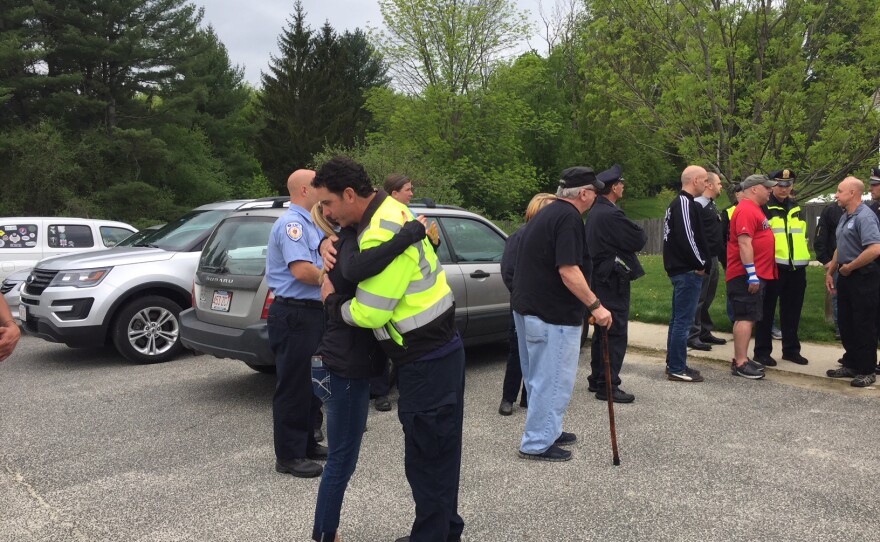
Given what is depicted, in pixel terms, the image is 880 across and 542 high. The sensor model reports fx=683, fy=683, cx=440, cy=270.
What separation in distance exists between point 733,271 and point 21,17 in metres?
28.2

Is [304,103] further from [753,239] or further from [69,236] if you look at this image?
[753,239]

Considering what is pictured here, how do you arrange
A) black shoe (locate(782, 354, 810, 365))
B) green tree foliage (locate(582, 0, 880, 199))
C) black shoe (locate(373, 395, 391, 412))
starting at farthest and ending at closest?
green tree foliage (locate(582, 0, 880, 199))
black shoe (locate(782, 354, 810, 365))
black shoe (locate(373, 395, 391, 412))

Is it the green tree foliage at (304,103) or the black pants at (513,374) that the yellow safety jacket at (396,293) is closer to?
the black pants at (513,374)

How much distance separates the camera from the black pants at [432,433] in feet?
9.58

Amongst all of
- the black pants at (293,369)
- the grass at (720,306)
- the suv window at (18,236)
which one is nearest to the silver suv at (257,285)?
the black pants at (293,369)

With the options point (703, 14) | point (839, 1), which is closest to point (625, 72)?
point (703, 14)

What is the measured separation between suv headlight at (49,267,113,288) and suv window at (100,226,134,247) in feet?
10.5

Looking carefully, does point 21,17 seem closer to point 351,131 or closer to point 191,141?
point 191,141

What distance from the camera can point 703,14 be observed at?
9.20m

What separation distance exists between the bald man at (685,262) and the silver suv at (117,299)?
4.61 meters

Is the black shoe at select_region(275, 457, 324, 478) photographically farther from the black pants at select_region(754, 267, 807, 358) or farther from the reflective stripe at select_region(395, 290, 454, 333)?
the black pants at select_region(754, 267, 807, 358)

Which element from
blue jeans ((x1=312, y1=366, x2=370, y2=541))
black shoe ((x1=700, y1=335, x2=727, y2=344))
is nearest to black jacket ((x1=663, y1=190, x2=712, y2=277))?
black shoe ((x1=700, y1=335, x2=727, y2=344))

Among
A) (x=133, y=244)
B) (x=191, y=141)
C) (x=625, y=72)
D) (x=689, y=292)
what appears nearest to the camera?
(x=689, y=292)

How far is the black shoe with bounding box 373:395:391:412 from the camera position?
5773 mm
